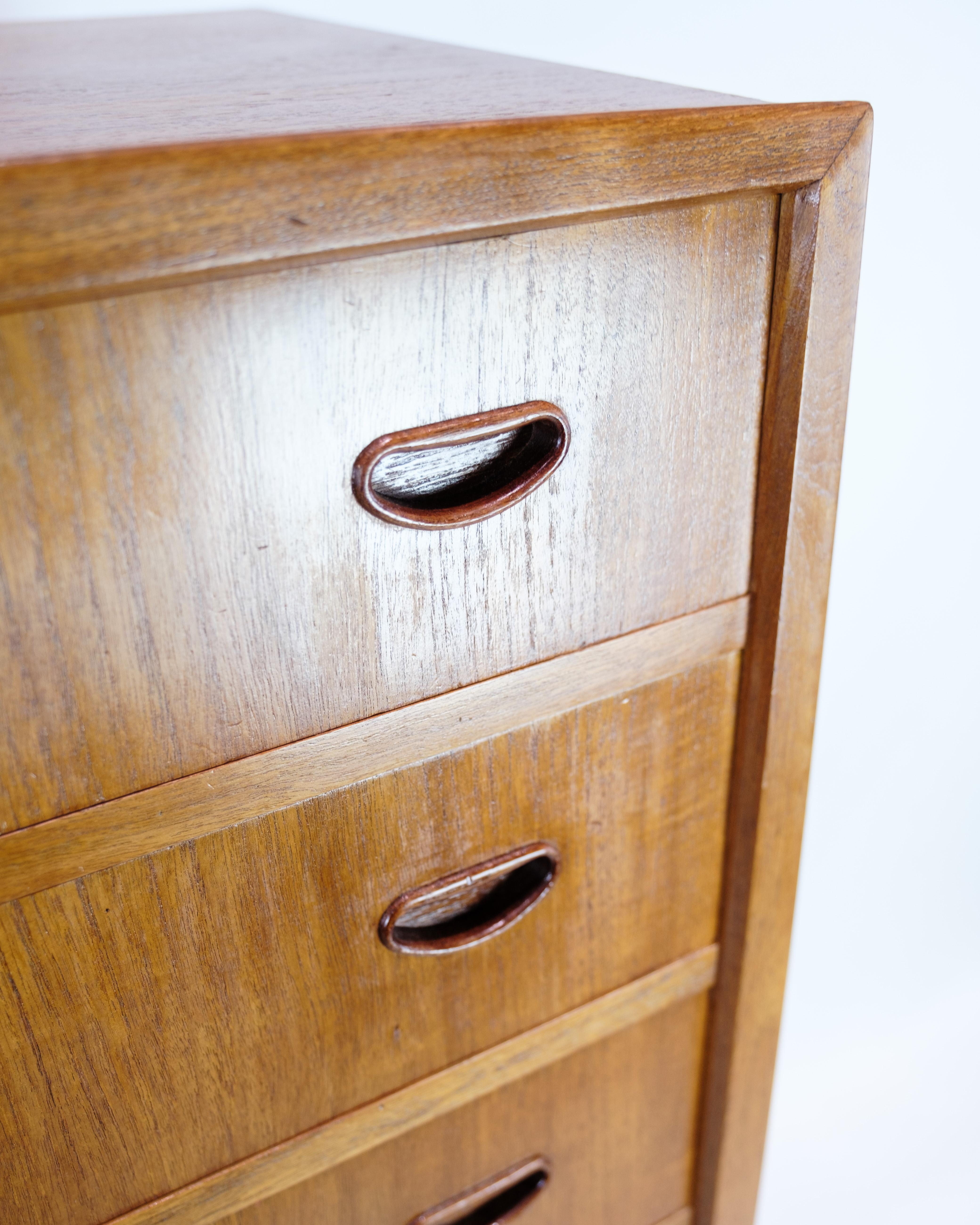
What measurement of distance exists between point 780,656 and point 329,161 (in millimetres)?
336

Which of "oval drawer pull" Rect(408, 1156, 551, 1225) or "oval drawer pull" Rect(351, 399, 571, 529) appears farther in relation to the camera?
"oval drawer pull" Rect(408, 1156, 551, 1225)

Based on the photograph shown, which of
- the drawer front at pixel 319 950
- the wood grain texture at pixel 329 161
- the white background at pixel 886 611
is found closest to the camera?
the wood grain texture at pixel 329 161

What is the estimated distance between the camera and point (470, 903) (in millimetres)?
577

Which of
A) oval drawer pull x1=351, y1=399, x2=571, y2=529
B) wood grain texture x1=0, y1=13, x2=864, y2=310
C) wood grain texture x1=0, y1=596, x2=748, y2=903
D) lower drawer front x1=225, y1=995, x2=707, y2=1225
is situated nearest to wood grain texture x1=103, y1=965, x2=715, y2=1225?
lower drawer front x1=225, y1=995, x2=707, y2=1225

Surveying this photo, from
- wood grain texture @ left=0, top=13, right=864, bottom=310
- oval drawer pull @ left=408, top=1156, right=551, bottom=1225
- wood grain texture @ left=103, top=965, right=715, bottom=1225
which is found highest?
wood grain texture @ left=0, top=13, right=864, bottom=310

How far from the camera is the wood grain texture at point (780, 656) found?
471 millimetres

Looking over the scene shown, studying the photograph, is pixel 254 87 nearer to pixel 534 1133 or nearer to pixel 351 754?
pixel 351 754

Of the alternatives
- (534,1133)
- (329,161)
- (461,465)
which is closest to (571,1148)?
(534,1133)

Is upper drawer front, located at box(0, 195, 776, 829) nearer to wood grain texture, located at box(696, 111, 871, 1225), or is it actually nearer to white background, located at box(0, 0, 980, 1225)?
wood grain texture, located at box(696, 111, 871, 1225)

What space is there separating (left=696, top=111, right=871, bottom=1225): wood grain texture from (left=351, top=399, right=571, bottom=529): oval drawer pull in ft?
0.40

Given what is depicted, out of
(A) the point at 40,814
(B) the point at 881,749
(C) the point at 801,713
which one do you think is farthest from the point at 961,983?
(A) the point at 40,814

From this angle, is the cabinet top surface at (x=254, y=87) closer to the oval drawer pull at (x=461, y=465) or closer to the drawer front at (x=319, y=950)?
the oval drawer pull at (x=461, y=465)

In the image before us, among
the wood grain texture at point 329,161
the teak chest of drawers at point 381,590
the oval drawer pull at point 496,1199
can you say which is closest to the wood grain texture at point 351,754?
the teak chest of drawers at point 381,590

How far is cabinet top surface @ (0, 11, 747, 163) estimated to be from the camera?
0.38 meters
